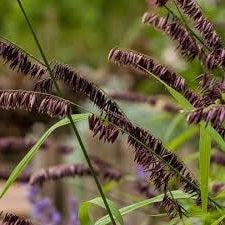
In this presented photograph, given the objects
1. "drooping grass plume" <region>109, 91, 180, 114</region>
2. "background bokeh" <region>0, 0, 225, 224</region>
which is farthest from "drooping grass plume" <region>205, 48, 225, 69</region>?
"background bokeh" <region>0, 0, 225, 224</region>

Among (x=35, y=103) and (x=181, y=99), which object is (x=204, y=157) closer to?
(x=181, y=99)

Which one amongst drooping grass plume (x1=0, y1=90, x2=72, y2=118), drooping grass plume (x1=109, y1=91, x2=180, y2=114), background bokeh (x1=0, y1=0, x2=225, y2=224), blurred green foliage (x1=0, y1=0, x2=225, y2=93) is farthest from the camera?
blurred green foliage (x1=0, y1=0, x2=225, y2=93)

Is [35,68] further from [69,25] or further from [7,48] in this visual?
[69,25]

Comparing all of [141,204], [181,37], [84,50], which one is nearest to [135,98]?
[141,204]

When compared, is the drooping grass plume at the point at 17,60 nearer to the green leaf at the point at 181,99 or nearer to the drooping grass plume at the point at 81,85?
the drooping grass plume at the point at 81,85

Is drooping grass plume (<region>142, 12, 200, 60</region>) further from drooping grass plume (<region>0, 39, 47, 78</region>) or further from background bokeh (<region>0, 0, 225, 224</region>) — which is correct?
background bokeh (<region>0, 0, 225, 224</region>)

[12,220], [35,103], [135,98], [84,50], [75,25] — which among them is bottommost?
[12,220]
